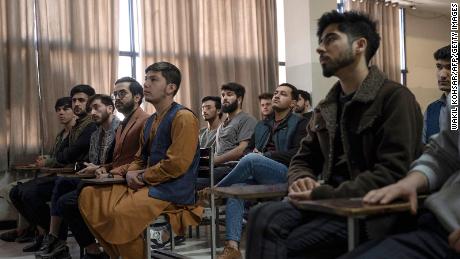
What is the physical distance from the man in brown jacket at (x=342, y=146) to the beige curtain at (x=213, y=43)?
12.7 feet

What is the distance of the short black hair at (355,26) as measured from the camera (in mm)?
1819

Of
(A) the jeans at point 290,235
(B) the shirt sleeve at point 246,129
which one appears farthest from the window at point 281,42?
(A) the jeans at point 290,235

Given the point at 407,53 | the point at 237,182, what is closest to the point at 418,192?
the point at 237,182

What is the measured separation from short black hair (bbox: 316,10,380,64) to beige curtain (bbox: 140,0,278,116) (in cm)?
389

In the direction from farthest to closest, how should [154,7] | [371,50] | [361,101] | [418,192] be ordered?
[154,7] → [371,50] → [361,101] → [418,192]

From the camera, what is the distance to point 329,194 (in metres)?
1.58

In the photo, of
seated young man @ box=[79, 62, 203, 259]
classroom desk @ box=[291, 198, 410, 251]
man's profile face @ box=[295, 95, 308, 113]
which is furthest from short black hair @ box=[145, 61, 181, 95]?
man's profile face @ box=[295, 95, 308, 113]

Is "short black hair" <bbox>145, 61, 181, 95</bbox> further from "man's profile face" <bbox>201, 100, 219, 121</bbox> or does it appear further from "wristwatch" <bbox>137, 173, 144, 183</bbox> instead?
"man's profile face" <bbox>201, 100, 219, 121</bbox>

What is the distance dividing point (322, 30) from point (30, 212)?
2965 mm

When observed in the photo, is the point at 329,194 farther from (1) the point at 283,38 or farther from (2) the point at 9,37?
(1) the point at 283,38

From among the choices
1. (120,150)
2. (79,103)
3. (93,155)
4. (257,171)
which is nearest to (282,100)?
(257,171)

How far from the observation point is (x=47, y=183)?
3971 mm

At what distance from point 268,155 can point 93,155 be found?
1.33 meters

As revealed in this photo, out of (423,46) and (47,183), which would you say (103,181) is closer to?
(47,183)
